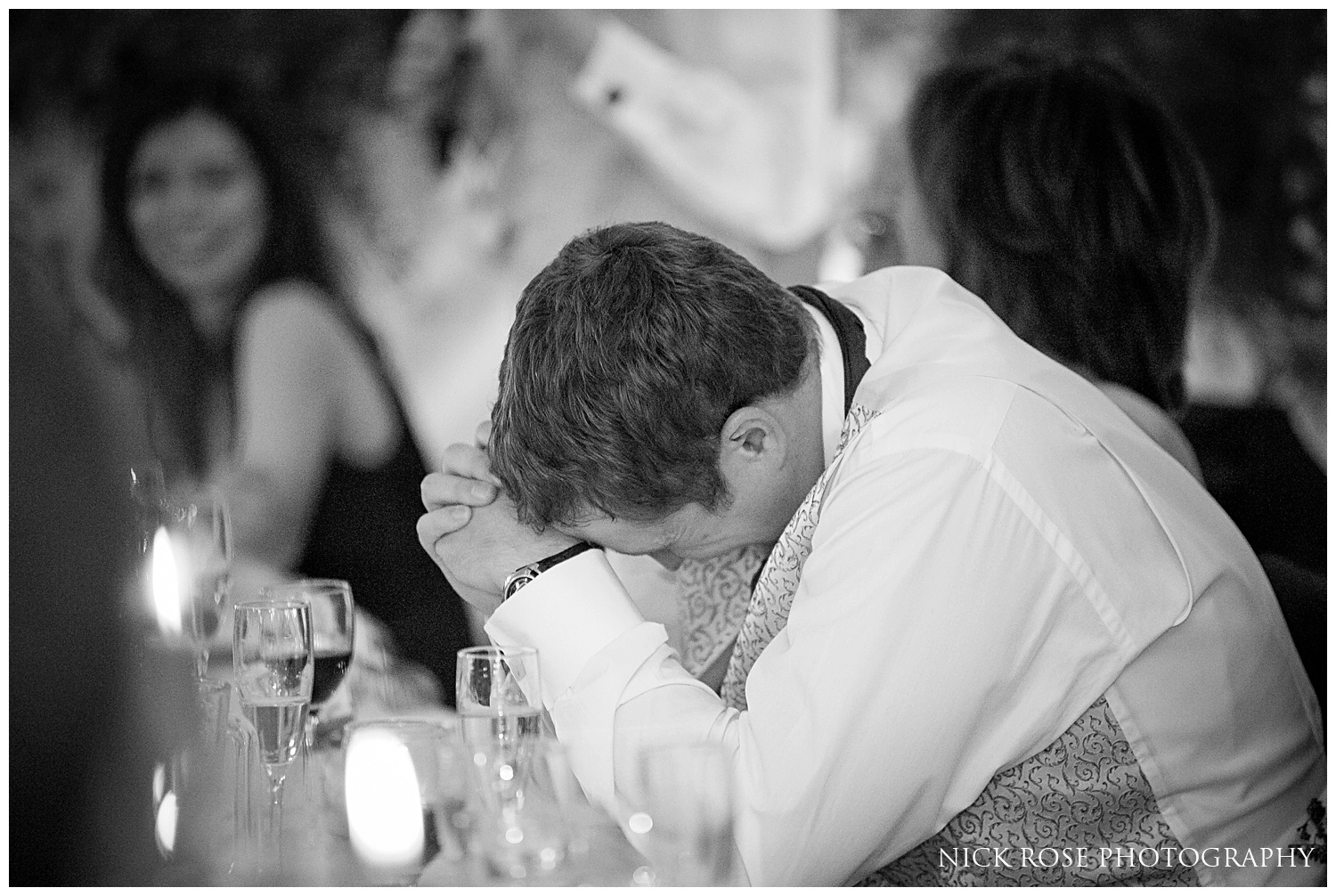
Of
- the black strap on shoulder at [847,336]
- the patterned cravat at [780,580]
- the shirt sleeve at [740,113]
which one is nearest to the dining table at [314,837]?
the patterned cravat at [780,580]

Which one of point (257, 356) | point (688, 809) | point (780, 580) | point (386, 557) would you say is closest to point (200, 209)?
point (257, 356)

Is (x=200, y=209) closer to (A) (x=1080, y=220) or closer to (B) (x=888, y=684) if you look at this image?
(A) (x=1080, y=220)

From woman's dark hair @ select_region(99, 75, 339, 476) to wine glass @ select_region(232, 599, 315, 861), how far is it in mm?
2332

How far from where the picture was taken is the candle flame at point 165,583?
1188 mm

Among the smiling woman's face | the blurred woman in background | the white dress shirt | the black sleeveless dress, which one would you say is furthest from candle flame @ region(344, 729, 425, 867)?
the smiling woman's face

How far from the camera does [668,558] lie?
161 cm

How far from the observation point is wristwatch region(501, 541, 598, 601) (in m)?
1.42

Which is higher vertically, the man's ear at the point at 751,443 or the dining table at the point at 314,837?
the man's ear at the point at 751,443

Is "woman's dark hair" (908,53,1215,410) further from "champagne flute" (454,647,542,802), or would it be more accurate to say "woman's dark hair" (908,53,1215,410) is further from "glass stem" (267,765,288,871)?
"glass stem" (267,765,288,871)

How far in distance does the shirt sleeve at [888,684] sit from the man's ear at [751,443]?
0.44ft

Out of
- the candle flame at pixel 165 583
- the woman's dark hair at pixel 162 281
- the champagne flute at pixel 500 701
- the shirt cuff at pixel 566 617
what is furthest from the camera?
the woman's dark hair at pixel 162 281

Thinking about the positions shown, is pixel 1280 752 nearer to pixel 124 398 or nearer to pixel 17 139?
pixel 124 398

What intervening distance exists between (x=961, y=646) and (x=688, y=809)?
0.47m

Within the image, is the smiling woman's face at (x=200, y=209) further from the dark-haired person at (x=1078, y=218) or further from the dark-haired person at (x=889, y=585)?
the dark-haired person at (x=889, y=585)
